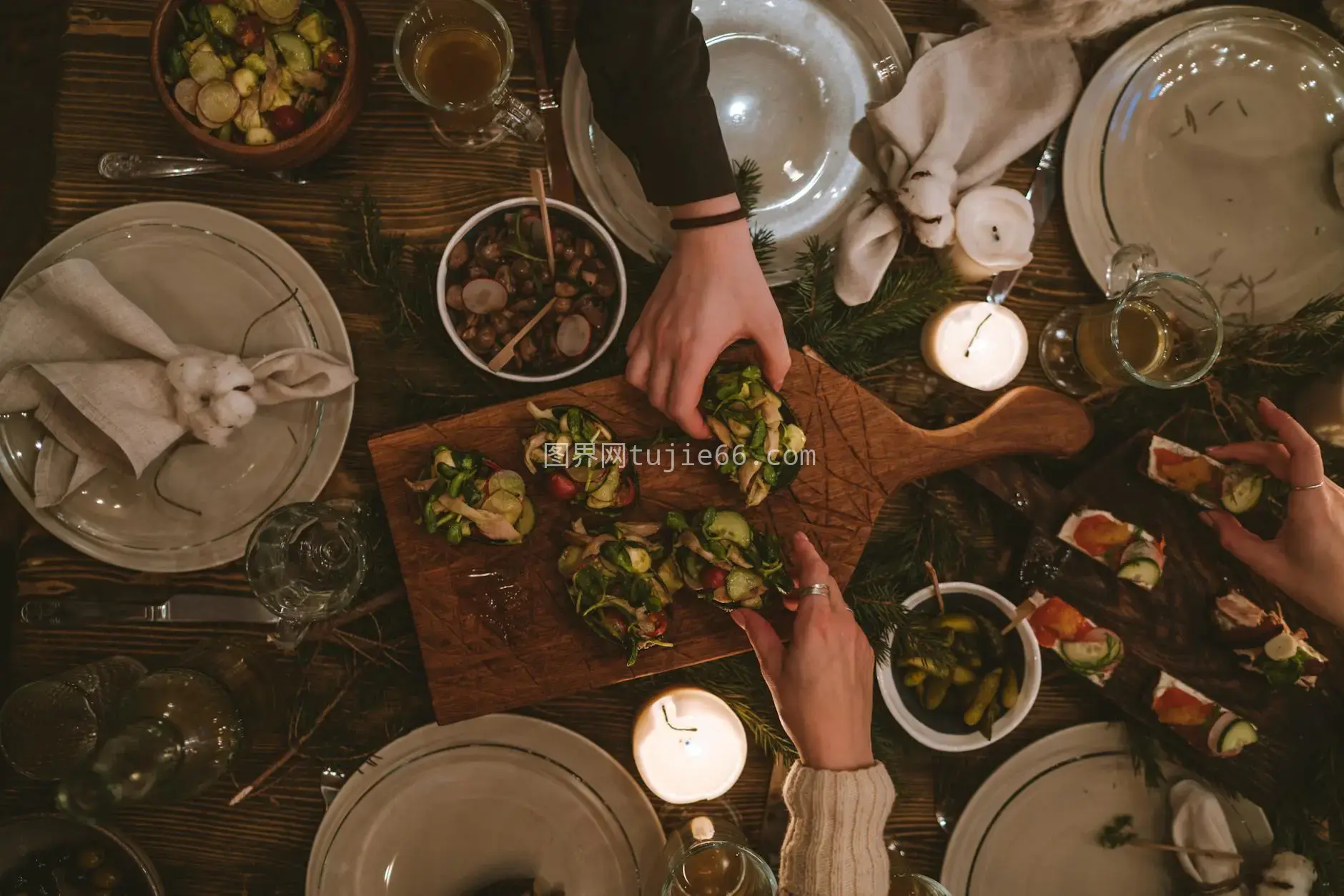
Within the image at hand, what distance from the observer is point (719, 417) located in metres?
1.55

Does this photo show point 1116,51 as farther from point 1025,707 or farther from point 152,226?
point 152,226

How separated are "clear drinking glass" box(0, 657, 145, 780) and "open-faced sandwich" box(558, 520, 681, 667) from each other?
966 mm

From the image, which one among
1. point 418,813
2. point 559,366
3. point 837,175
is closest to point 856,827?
point 418,813

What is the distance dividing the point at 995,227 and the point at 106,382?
1791 mm

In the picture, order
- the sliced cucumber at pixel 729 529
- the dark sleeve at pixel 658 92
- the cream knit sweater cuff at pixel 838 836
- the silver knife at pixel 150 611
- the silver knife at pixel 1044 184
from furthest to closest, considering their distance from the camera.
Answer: the silver knife at pixel 1044 184, the silver knife at pixel 150 611, the sliced cucumber at pixel 729 529, the cream knit sweater cuff at pixel 838 836, the dark sleeve at pixel 658 92

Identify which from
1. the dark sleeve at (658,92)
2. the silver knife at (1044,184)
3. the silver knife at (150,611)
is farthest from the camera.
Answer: the silver knife at (1044,184)

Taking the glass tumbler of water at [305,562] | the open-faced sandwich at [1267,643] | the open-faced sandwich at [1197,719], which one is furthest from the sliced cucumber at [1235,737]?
the glass tumbler of water at [305,562]

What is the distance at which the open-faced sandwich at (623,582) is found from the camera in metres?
1.50

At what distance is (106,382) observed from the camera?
4.91ft

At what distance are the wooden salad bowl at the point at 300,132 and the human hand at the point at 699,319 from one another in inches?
27.9

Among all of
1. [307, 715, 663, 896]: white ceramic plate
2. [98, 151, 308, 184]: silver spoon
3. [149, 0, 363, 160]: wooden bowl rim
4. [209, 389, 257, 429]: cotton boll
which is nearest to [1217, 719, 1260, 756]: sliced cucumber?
[307, 715, 663, 896]: white ceramic plate

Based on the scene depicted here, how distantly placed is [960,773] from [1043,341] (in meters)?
0.99

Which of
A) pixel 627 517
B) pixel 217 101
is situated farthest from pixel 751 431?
pixel 217 101

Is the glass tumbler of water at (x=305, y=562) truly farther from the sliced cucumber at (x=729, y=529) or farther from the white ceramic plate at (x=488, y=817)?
the sliced cucumber at (x=729, y=529)
